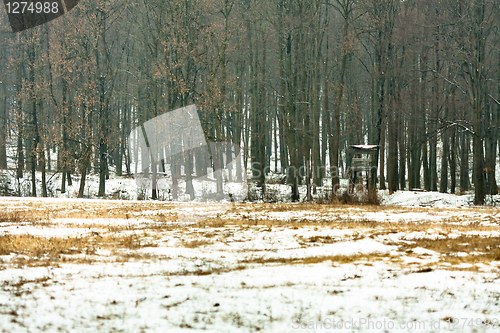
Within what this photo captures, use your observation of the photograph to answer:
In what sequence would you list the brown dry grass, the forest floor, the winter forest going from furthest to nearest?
1. the winter forest
2. the brown dry grass
3. the forest floor

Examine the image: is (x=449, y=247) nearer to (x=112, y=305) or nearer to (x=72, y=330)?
(x=112, y=305)

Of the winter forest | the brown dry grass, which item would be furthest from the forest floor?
the winter forest

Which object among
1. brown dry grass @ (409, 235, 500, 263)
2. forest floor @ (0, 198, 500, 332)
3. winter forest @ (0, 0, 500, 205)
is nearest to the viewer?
forest floor @ (0, 198, 500, 332)

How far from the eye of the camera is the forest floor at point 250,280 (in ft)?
16.1

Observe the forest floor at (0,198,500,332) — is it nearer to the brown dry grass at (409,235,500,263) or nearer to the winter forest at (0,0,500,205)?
the brown dry grass at (409,235,500,263)

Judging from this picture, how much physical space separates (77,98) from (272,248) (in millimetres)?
24473

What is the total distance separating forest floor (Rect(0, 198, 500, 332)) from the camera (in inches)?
194

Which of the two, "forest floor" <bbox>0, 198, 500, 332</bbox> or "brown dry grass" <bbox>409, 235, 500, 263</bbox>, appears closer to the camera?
"forest floor" <bbox>0, 198, 500, 332</bbox>

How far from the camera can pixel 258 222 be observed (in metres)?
13.1

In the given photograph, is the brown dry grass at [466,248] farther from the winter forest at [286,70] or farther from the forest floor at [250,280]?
the winter forest at [286,70]

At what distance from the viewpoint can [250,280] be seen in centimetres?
630

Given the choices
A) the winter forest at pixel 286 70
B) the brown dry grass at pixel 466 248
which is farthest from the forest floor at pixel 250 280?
the winter forest at pixel 286 70

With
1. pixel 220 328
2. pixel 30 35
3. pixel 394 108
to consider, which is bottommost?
pixel 220 328

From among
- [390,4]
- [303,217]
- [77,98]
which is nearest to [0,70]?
[77,98]
